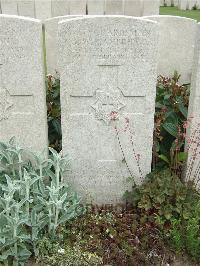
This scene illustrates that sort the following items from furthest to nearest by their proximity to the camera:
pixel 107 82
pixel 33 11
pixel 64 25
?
pixel 33 11 → pixel 107 82 → pixel 64 25

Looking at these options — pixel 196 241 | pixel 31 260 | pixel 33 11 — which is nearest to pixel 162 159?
pixel 196 241

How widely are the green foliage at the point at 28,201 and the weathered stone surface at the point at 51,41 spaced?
158 centimetres

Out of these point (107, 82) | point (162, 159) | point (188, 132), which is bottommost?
Result: point (162, 159)

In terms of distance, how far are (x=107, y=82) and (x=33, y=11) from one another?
5.83m

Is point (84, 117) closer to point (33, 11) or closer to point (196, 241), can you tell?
point (196, 241)

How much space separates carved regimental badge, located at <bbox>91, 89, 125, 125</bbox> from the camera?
3285 millimetres

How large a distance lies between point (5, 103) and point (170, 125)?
154 cm

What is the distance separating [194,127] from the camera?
3.49 m

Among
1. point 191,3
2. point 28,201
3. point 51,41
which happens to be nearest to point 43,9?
point 51,41

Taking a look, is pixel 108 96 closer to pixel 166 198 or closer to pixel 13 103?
pixel 13 103

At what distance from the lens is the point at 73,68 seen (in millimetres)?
3162

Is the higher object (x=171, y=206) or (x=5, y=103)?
(x=5, y=103)

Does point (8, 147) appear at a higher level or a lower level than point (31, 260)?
higher

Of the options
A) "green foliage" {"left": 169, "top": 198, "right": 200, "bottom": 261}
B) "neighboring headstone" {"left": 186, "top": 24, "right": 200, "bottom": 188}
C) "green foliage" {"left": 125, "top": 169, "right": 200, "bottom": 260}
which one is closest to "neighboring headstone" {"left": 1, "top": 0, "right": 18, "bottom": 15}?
"neighboring headstone" {"left": 186, "top": 24, "right": 200, "bottom": 188}
